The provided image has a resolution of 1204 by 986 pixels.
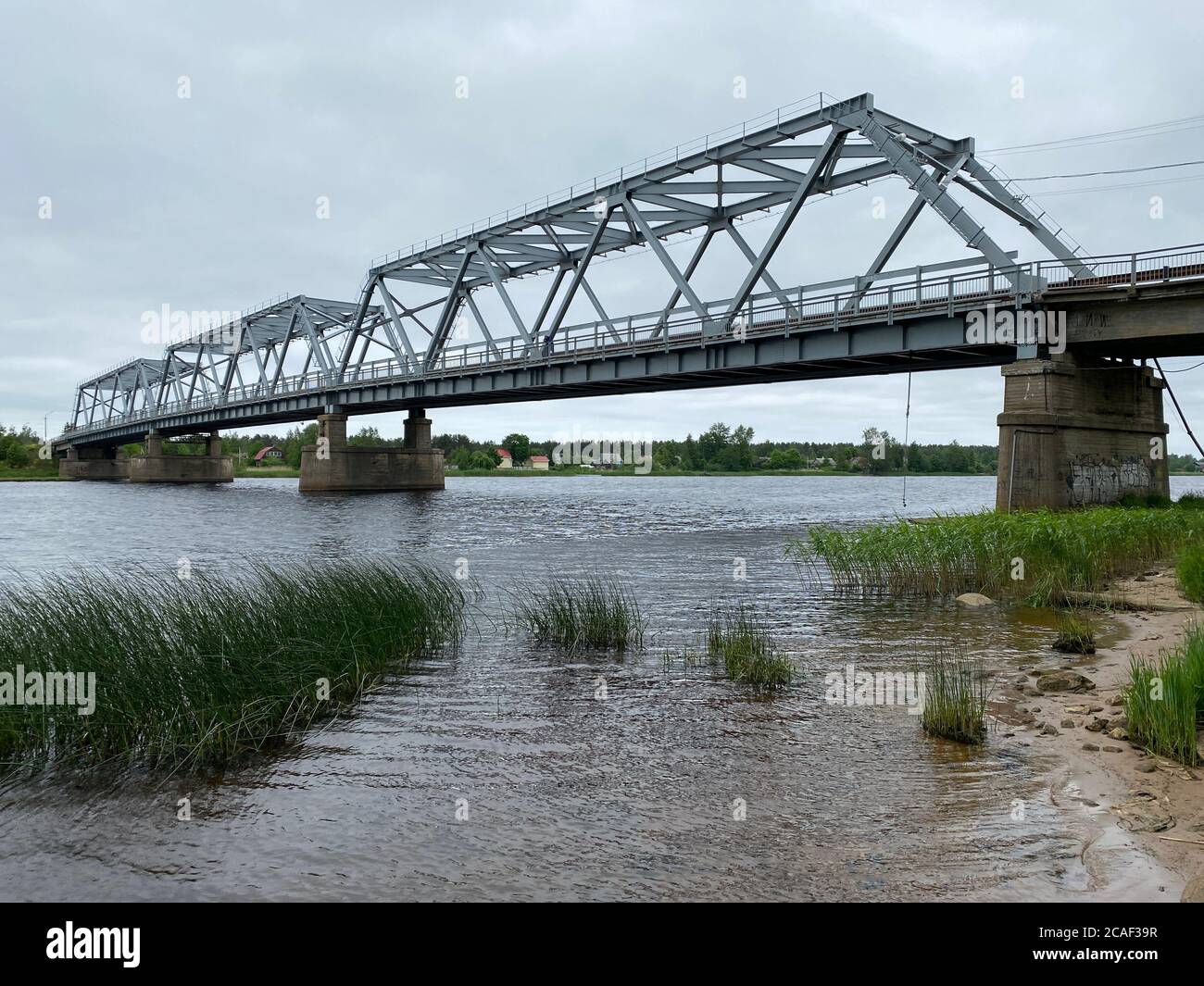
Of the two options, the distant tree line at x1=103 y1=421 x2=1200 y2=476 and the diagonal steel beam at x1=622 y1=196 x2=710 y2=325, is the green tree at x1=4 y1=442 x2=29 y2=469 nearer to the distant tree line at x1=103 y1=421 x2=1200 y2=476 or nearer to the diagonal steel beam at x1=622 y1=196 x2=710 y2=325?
the distant tree line at x1=103 y1=421 x2=1200 y2=476

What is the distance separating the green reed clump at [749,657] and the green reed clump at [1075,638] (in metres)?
3.97

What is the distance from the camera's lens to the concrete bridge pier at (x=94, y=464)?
13450 centimetres

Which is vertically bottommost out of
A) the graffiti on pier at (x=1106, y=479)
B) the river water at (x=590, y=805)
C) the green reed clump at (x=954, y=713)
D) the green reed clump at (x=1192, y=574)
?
the river water at (x=590, y=805)

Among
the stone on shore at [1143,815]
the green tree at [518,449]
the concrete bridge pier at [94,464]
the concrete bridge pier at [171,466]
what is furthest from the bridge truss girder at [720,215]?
the green tree at [518,449]

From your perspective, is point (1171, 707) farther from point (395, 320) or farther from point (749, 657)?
point (395, 320)

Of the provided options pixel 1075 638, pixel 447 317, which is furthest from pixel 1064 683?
pixel 447 317

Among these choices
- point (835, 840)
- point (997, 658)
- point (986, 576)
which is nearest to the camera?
point (835, 840)

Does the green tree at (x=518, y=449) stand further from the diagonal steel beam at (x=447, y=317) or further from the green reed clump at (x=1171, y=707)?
the green reed clump at (x=1171, y=707)

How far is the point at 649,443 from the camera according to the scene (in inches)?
7234

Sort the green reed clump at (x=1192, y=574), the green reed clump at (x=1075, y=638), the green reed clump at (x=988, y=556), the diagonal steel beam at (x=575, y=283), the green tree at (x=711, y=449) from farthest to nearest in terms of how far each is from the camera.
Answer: the green tree at (x=711, y=449)
the diagonal steel beam at (x=575, y=283)
the green reed clump at (x=988, y=556)
the green reed clump at (x=1192, y=574)
the green reed clump at (x=1075, y=638)

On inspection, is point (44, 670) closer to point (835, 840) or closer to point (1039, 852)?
point (835, 840)
